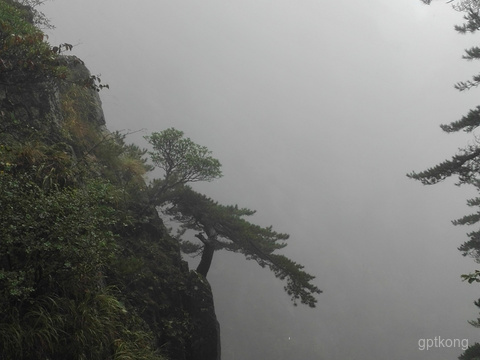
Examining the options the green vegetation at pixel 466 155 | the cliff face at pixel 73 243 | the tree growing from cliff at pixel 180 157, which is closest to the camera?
the cliff face at pixel 73 243

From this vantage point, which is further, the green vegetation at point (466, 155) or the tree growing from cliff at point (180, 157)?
the tree growing from cliff at point (180, 157)

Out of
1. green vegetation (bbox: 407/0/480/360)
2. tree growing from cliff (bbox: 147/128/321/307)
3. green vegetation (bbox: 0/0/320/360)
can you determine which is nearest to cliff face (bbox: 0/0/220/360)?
green vegetation (bbox: 0/0/320/360)

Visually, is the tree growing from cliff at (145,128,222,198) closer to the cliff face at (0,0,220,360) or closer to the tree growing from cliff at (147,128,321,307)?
the tree growing from cliff at (147,128,321,307)

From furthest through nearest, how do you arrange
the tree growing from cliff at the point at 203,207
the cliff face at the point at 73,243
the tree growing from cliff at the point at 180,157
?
the tree growing from cliff at the point at 180,157
the tree growing from cliff at the point at 203,207
the cliff face at the point at 73,243

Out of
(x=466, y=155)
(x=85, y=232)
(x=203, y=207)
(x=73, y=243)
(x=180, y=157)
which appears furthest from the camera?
(x=203, y=207)

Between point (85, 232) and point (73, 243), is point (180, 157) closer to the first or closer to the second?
point (85, 232)

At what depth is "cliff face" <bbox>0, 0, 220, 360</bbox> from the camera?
4090 mm

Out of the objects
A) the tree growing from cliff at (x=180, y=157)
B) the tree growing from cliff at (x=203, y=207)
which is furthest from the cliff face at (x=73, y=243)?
the tree growing from cliff at (x=203, y=207)

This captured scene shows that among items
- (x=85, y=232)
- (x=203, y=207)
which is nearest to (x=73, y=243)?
(x=85, y=232)

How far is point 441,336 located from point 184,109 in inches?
5748

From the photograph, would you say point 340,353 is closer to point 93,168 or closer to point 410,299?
point 410,299

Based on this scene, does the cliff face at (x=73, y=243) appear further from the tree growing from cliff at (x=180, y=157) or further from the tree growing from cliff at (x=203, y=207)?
the tree growing from cliff at (x=203, y=207)

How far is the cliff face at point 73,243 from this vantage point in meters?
4.09

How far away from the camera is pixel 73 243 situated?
4242 mm
